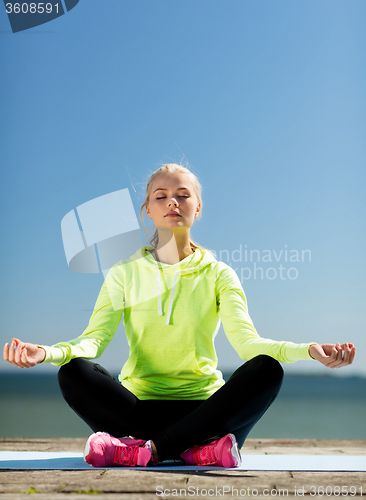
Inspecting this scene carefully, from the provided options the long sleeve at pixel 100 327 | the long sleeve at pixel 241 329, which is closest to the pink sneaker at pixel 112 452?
the long sleeve at pixel 100 327

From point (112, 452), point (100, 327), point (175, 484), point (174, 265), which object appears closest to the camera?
point (175, 484)

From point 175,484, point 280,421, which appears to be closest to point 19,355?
point 175,484

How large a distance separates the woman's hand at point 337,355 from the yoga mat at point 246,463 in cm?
37

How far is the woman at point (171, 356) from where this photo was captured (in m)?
1.38

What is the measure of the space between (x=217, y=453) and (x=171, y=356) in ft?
1.15

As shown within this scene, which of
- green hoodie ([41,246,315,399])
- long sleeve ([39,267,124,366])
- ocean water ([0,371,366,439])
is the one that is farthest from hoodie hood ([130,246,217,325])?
ocean water ([0,371,366,439])

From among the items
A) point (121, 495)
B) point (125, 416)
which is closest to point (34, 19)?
point (125, 416)

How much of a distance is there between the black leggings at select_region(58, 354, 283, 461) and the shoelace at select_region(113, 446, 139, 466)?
0.07 metres

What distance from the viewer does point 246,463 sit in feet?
5.11

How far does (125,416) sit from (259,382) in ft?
1.40

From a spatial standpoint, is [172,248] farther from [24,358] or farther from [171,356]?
[24,358]

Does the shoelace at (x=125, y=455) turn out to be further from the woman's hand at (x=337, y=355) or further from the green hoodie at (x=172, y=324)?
the woman's hand at (x=337, y=355)

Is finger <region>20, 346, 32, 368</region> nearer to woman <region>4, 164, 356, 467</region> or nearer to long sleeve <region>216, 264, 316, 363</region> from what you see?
woman <region>4, 164, 356, 467</region>

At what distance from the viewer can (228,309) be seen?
1.66 metres
